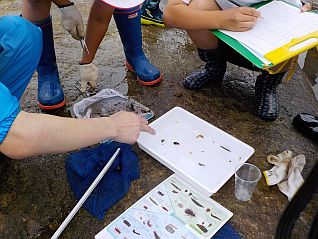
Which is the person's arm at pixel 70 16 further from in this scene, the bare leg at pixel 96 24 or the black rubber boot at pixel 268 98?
the black rubber boot at pixel 268 98

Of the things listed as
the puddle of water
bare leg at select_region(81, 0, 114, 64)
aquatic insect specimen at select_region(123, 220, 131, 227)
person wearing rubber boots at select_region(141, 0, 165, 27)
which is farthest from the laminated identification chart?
person wearing rubber boots at select_region(141, 0, 165, 27)

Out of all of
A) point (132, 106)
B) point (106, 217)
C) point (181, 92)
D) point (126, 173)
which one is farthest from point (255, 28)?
point (106, 217)

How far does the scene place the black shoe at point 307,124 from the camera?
6.04 feet

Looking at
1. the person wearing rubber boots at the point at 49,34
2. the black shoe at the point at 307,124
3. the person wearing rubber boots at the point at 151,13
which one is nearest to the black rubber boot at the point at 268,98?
the black shoe at the point at 307,124

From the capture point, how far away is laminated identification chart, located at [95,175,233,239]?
54.1 inches

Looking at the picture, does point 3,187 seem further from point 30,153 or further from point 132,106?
point 132,106

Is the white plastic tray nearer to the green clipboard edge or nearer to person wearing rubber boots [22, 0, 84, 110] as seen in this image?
the green clipboard edge

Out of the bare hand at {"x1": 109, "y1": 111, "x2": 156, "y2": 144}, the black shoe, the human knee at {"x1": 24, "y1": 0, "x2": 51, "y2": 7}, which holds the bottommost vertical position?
the black shoe

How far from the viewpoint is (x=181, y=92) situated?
7.12 feet

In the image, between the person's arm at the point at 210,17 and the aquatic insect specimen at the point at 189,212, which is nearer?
the aquatic insect specimen at the point at 189,212

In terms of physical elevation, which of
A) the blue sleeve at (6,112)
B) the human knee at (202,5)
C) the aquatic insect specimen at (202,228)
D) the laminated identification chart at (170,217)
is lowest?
the laminated identification chart at (170,217)

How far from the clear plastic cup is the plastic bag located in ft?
1.97

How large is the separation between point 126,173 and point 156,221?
0.28 metres

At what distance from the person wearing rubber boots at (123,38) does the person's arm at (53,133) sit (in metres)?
0.75
